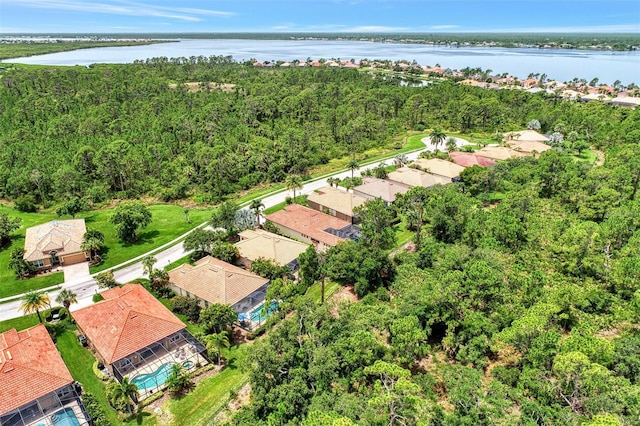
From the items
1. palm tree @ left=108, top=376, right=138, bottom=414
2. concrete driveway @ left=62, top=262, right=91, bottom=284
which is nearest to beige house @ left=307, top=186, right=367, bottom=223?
concrete driveway @ left=62, top=262, right=91, bottom=284

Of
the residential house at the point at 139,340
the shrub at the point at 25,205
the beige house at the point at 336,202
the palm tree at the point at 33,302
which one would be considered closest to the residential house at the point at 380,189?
the beige house at the point at 336,202

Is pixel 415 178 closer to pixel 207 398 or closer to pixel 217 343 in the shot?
pixel 217 343

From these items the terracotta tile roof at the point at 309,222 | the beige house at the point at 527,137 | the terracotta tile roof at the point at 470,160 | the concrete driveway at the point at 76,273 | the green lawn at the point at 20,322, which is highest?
the beige house at the point at 527,137

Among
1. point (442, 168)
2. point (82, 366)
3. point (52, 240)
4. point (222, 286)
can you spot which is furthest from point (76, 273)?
point (442, 168)

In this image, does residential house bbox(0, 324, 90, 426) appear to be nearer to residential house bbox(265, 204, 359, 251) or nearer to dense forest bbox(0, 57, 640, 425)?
dense forest bbox(0, 57, 640, 425)

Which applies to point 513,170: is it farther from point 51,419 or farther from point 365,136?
point 51,419

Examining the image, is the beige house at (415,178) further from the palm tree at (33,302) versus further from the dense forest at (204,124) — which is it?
the palm tree at (33,302)
